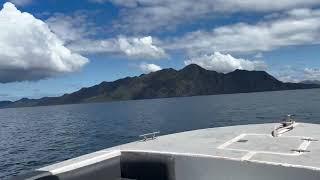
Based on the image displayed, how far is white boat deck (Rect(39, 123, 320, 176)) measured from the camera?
31.8 feet

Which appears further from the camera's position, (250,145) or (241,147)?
(250,145)

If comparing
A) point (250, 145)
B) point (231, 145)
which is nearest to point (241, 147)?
point (250, 145)

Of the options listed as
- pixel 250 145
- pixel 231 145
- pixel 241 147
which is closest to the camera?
pixel 241 147

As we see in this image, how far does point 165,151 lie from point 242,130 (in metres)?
5.01

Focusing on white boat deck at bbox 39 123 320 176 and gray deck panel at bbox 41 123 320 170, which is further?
white boat deck at bbox 39 123 320 176

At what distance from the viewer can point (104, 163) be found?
11766 millimetres

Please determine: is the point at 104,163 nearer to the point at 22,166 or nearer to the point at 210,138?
the point at 210,138

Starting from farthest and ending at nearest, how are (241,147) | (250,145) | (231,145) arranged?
(231,145) < (250,145) < (241,147)

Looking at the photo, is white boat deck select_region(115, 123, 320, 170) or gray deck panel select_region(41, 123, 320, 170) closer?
gray deck panel select_region(41, 123, 320, 170)

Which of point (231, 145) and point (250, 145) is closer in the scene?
point (250, 145)

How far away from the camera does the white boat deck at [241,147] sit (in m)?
9.70

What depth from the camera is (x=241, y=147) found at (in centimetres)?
1162

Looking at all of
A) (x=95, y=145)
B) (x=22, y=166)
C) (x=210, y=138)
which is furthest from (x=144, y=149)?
(x=95, y=145)

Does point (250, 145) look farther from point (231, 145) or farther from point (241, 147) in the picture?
point (231, 145)
